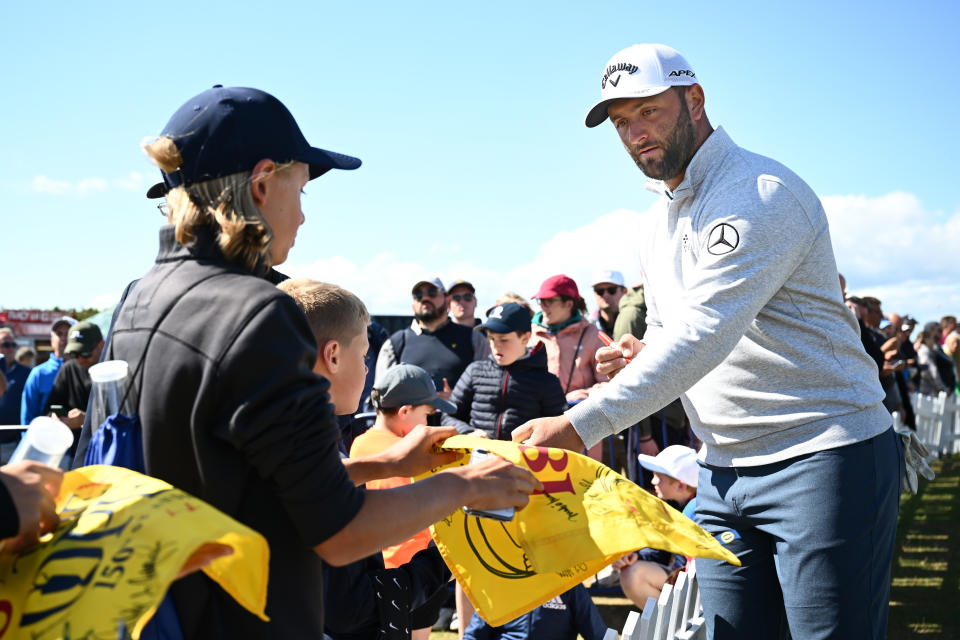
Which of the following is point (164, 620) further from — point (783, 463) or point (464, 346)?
point (464, 346)

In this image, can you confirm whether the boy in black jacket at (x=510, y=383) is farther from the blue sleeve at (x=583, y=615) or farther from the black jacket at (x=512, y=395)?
the blue sleeve at (x=583, y=615)

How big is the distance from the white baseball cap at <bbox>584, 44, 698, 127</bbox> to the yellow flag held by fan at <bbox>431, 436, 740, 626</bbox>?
1.20 metres

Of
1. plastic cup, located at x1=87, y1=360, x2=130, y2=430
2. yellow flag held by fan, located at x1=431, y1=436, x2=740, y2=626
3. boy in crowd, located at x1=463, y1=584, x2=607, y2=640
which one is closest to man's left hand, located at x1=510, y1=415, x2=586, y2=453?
yellow flag held by fan, located at x1=431, y1=436, x2=740, y2=626

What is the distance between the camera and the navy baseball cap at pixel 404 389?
4066 mm

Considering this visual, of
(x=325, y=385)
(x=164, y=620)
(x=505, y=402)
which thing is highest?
(x=325, y=385)

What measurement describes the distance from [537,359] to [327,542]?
4.49 meters

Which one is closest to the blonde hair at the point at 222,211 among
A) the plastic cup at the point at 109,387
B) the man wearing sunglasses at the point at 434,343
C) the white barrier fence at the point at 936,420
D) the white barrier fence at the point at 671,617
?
the plastic cup at the point at 109,387

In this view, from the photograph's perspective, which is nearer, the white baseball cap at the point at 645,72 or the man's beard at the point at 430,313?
the white baseball cap at the point at 645,72

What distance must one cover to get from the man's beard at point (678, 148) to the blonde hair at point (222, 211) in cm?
151

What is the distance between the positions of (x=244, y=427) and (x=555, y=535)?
968 mm

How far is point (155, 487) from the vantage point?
54.4 inches

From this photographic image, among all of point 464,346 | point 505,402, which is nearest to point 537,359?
point 505,402

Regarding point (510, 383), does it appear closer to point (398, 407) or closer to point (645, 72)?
point (398, 407)

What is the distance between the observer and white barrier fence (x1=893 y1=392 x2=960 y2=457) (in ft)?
47.0
